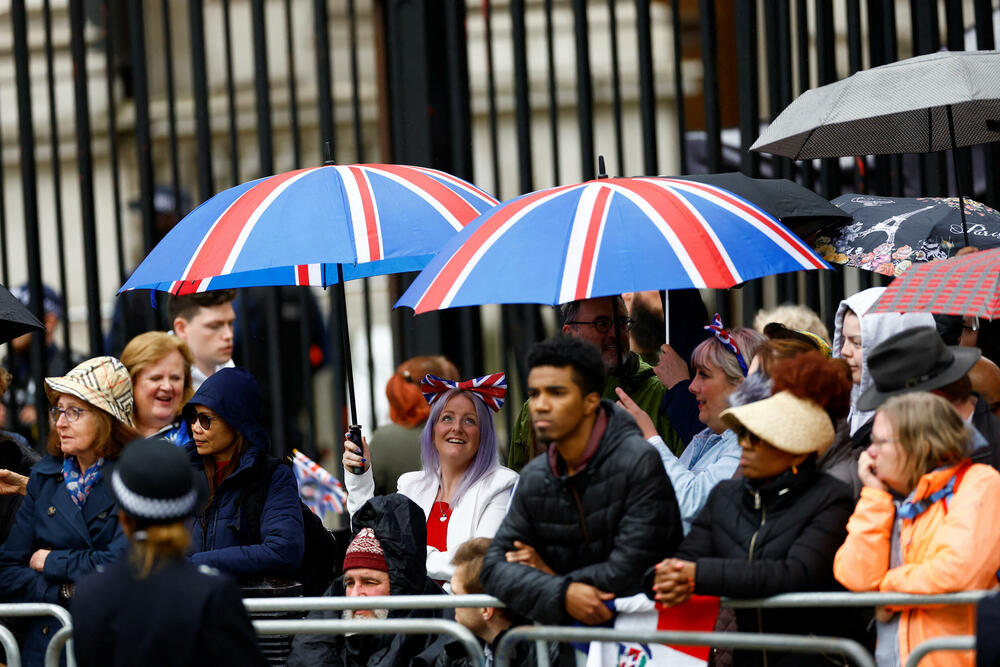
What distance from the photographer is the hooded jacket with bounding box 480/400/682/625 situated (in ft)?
14.1

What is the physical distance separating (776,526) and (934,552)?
0.43m

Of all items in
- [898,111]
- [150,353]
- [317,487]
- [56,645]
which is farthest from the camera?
[317,487]

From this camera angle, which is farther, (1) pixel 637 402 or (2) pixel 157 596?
(1) pixel 637 402

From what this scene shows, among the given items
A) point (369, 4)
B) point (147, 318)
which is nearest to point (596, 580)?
point (147, 318)

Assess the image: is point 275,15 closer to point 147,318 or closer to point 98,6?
point 98,6

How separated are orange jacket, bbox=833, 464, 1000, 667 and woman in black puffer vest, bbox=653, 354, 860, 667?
9cm

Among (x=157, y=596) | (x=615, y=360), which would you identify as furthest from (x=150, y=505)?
(x=615, y=360)

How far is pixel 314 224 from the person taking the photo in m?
5.15

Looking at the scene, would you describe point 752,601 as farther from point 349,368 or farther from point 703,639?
point 349,368

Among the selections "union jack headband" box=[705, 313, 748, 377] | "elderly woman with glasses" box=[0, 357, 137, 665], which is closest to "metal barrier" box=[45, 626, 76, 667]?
"elderly woman with glasses" box=[0, 357, 137, 665]

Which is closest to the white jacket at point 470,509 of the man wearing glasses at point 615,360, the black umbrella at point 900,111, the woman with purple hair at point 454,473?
the woman with purple hair at point 454,473

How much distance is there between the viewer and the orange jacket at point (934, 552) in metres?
4.01

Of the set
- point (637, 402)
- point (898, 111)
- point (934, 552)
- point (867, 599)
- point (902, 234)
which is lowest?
point (867, 599)

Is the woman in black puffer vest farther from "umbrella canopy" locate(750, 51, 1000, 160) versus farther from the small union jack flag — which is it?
the small union jack flag
